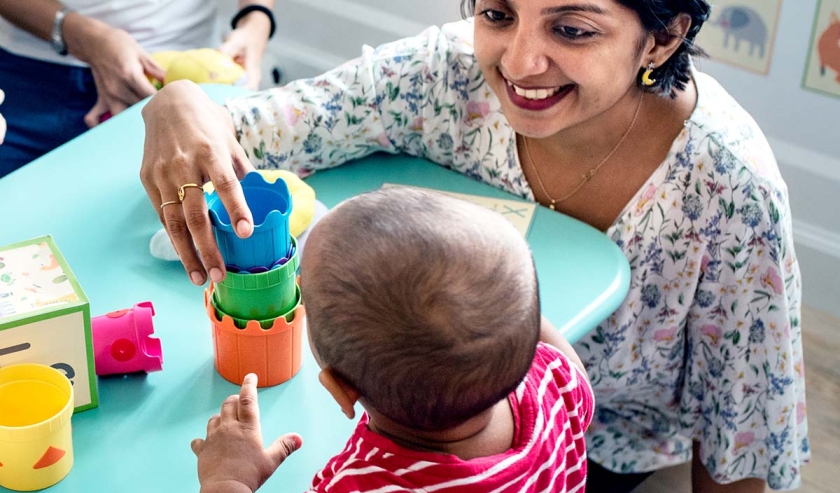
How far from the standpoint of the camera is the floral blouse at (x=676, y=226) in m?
1.31

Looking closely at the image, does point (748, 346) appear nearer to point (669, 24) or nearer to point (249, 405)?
point (669, 24)

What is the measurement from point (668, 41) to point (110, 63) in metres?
1.06

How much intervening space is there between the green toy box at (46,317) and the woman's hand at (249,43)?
0.99 metres

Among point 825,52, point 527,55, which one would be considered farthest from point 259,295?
point 825,52

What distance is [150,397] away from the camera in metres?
1.05

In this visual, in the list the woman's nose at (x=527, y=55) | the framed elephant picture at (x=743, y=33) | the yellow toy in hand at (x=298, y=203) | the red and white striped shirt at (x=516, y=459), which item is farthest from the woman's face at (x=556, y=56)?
the framed elephant picture at (x=743, y=33)

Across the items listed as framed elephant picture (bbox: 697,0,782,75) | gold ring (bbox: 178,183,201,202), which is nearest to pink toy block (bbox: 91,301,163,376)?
gold ring (bbox: 178,183,201,202)

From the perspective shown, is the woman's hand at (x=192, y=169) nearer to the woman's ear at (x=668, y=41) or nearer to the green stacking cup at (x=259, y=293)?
the green stacking cup at (x=259, y=293)

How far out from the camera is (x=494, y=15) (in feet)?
4.17

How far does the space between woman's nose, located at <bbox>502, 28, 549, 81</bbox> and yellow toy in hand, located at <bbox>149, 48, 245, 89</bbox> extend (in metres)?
0.70

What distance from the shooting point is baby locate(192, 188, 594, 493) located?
78cm

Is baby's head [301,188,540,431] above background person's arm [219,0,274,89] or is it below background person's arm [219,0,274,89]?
above

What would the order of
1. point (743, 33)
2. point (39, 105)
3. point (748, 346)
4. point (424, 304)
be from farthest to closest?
point (743, 33)
point (39, 105)
point (748, 346)
point (424, 304)

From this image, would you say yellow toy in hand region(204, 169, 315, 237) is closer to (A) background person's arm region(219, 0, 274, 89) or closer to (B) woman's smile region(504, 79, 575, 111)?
(B) woman's smile region(504, 79, 575, 111)
